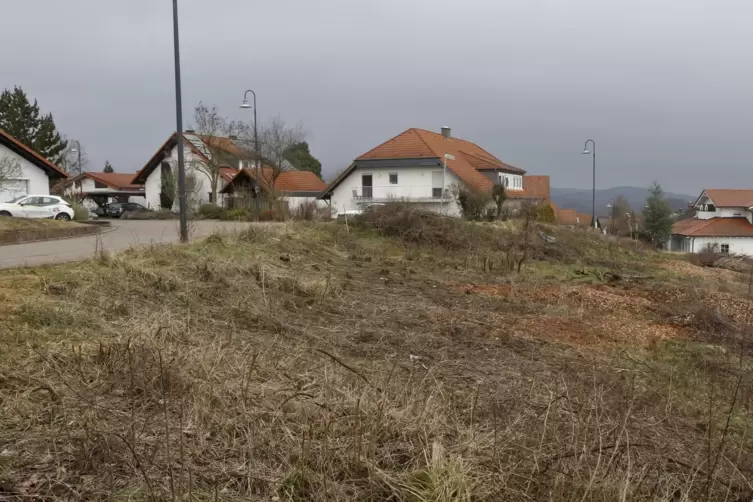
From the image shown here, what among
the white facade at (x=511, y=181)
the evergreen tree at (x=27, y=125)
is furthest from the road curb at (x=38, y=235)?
the evergreen tree at (x=27, y=125)

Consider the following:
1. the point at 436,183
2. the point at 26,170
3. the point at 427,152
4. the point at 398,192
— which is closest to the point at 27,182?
the point at 26,170

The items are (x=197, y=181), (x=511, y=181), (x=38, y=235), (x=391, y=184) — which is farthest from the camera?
(x=511, y=181)

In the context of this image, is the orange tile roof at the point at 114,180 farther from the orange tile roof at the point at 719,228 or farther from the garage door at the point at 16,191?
the orange tile roof at the point at 719,228

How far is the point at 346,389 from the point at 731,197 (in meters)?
72.3

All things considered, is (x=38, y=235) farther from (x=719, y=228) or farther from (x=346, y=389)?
(x=719, y=228)

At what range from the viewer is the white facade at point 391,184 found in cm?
4575

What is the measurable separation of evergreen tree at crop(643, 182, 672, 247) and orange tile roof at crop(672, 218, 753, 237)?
2.51 metres

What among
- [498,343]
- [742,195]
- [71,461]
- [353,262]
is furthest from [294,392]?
[742,195]

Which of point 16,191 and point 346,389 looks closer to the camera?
point 346,389

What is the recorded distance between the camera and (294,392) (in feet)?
16.6

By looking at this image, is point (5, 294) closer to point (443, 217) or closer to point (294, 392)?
point (294, 392)

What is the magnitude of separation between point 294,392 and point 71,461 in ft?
5.70

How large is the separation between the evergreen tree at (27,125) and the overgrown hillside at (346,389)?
188ft

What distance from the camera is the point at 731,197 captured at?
6656 centimetres
